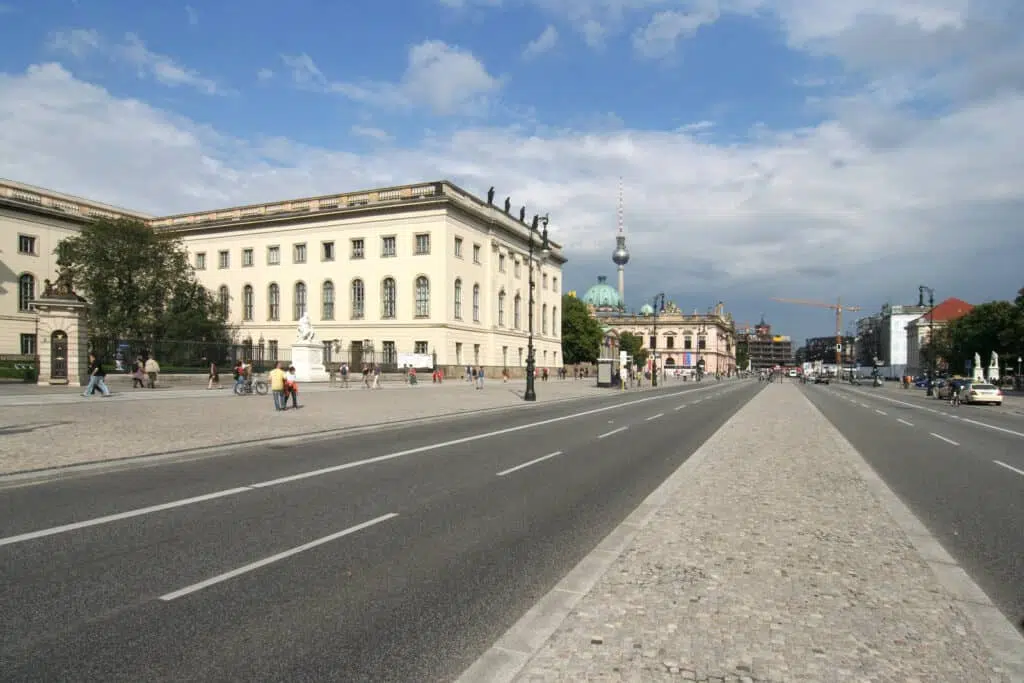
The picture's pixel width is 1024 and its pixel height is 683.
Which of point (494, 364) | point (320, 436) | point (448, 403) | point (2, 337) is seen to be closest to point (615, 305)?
point (494, 364)

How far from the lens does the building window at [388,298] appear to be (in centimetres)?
6781

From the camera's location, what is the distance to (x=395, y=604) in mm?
4883

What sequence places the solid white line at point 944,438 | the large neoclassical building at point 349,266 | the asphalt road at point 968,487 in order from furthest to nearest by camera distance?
the large neoclassical building at point 349,266
the solid white line at point 944,438
the asphalt road at point 968,487

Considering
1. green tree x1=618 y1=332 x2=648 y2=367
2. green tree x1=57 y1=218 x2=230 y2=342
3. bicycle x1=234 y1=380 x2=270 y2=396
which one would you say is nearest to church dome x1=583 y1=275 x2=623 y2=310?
green tree x1=618 y1=332 x2=648 y2=367

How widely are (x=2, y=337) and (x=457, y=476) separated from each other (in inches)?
2532

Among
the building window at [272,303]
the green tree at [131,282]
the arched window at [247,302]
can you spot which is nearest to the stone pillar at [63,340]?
the green tree at [131,282]

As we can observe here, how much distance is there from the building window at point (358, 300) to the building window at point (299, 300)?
6.62m

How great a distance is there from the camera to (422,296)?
217 ft

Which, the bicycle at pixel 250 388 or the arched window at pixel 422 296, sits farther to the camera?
the arched window at pixel 422 296

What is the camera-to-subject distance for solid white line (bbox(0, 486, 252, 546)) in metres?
6.62

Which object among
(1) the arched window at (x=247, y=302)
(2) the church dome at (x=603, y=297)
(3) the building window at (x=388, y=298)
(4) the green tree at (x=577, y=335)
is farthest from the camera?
(2) the church dome at (x=603, y=297)

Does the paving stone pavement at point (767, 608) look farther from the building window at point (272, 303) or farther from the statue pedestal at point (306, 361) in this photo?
the building window at point (272, 303)

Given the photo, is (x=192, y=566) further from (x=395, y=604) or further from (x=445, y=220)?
(x=445, y=220)

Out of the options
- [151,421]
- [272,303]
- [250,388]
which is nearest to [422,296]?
[272,303]
